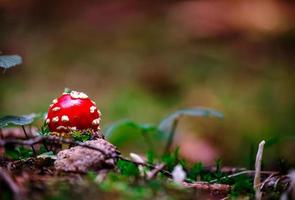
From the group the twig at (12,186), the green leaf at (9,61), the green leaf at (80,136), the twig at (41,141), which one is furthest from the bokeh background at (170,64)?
the twig at (12,186)

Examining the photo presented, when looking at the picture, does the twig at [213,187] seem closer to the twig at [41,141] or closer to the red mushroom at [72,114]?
the twig at [41,141]

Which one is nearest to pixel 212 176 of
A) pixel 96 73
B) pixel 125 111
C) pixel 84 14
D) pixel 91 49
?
pixel 125 111

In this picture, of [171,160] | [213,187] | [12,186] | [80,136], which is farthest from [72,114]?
[12,186]

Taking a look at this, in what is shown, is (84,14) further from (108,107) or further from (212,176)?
(212,176)

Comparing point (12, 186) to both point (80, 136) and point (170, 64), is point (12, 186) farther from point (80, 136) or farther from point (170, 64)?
point (170, 64)

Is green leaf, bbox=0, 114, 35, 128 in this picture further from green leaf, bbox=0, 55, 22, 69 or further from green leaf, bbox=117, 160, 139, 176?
green leaf, bbox=117, 160, 139, 176
